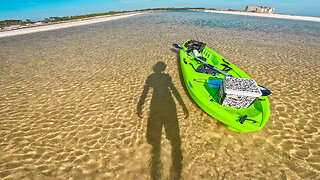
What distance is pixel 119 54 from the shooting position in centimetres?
1481

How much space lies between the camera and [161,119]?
6508 millimetres

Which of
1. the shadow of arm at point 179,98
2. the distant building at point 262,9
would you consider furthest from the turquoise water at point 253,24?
the distant building at point 262,9

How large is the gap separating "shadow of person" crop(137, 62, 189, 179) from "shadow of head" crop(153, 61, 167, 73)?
1087 millimetres

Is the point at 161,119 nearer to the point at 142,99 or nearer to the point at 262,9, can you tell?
the point at 142,99

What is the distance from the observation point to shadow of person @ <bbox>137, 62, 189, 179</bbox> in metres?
4.76

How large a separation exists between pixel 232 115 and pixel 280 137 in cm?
251

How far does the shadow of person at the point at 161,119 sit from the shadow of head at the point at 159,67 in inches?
42.8

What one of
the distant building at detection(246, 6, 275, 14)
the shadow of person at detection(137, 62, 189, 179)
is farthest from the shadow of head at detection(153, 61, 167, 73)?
the distant building at detection(246, 6, 275, 14)

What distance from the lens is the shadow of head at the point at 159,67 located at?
37.0 ft

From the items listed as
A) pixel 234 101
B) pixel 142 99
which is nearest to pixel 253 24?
pixel 234 101

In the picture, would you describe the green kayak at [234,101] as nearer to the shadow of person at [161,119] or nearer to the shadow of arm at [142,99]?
the shadow of person at [161,119]

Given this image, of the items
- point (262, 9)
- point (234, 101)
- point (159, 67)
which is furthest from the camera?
point (262, 9)

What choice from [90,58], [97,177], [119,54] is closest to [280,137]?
[97,177]

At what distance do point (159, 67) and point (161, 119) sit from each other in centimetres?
629
